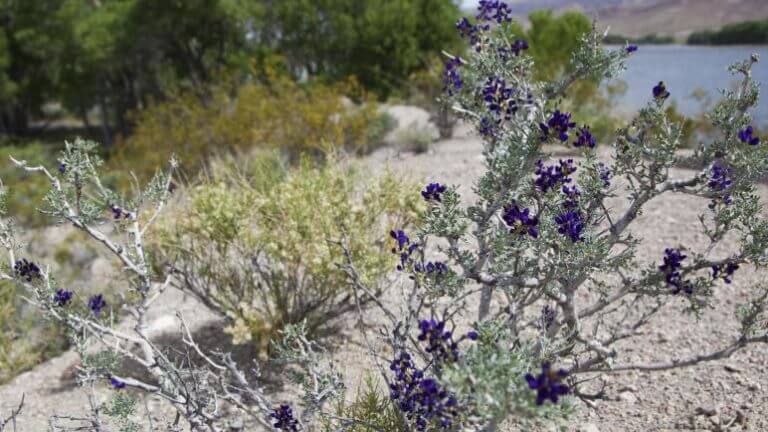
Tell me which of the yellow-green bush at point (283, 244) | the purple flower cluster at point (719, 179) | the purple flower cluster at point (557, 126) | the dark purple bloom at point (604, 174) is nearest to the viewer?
the purple flower cluster at point (557, 126)

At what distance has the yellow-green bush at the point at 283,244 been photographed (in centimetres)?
358

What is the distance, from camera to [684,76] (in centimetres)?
1241

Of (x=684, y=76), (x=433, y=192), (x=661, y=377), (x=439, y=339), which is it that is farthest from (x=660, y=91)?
(x=684, y=76)

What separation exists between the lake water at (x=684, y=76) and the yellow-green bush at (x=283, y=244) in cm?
609

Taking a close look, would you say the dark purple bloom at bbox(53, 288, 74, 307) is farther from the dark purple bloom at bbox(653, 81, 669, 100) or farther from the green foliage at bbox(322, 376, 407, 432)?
the dark purple bloom at bbox(653, 81, 669, 100)

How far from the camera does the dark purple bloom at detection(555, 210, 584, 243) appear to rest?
2.01m

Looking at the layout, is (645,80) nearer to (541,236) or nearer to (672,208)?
(672,208)

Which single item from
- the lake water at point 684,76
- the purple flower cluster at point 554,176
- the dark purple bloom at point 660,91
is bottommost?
the purple flower cluster at point 554,176

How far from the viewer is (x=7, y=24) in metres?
17.9

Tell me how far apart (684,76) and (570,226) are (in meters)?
12.1

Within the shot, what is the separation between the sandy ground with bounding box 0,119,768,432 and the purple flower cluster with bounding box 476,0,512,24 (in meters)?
0.91

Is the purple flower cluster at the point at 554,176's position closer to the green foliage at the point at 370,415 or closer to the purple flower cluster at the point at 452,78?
the green foliage at the point at 370,415

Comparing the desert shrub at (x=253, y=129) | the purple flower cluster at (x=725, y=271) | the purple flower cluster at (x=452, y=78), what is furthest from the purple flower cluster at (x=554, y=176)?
the desert shrub at (x=253, y=129)

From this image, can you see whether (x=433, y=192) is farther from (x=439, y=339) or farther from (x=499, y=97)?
(x=499, y=97)
